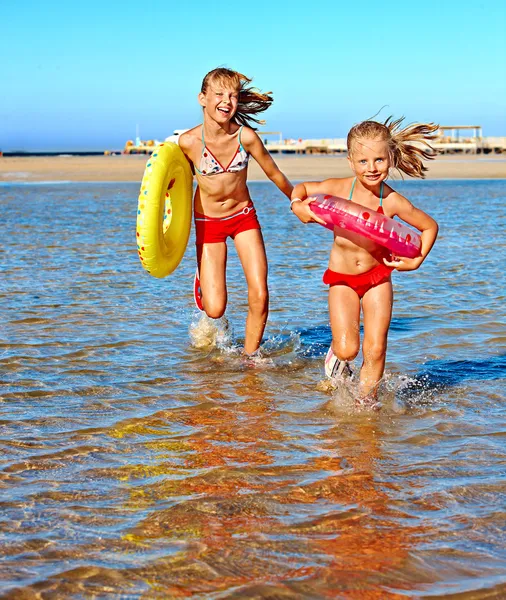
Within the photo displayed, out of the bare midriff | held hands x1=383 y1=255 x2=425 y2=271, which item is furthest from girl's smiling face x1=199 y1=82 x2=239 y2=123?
held hands x1=383 y1=255 x2=425 y2=271

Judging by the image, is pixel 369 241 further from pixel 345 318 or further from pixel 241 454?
pixel 241 454

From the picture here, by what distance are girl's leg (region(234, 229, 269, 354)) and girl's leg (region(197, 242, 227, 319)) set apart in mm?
178

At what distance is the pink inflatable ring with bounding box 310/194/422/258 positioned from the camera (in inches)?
188

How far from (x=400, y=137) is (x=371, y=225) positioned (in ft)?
1.98

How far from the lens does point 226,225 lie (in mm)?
6289

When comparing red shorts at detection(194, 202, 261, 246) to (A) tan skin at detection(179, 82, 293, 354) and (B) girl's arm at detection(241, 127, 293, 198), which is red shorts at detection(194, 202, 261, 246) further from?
(B) girl's arm at detection(241, 127, 293, 198)

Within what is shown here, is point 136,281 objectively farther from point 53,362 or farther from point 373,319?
point 373,319

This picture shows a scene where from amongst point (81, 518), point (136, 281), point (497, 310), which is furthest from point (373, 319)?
point (136, 281)

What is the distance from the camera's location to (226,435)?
4.63 meters

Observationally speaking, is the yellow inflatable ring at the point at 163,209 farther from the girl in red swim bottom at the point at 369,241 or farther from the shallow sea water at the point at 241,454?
the girl in red swim bottom at the point at 369,241

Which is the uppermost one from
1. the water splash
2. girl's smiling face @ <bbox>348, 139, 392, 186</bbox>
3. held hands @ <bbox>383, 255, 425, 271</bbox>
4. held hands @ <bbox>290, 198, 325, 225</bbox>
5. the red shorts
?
girl's smiling face @ <bbox>348, 139, 392, 186</bbox>

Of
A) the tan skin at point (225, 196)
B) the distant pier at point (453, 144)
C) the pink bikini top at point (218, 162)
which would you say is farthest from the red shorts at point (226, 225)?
the distant pier at point (453, 144)

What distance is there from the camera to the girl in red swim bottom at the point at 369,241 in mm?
4891

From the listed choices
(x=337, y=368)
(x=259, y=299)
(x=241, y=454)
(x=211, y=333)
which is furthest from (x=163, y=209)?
(x=241, y=454)
